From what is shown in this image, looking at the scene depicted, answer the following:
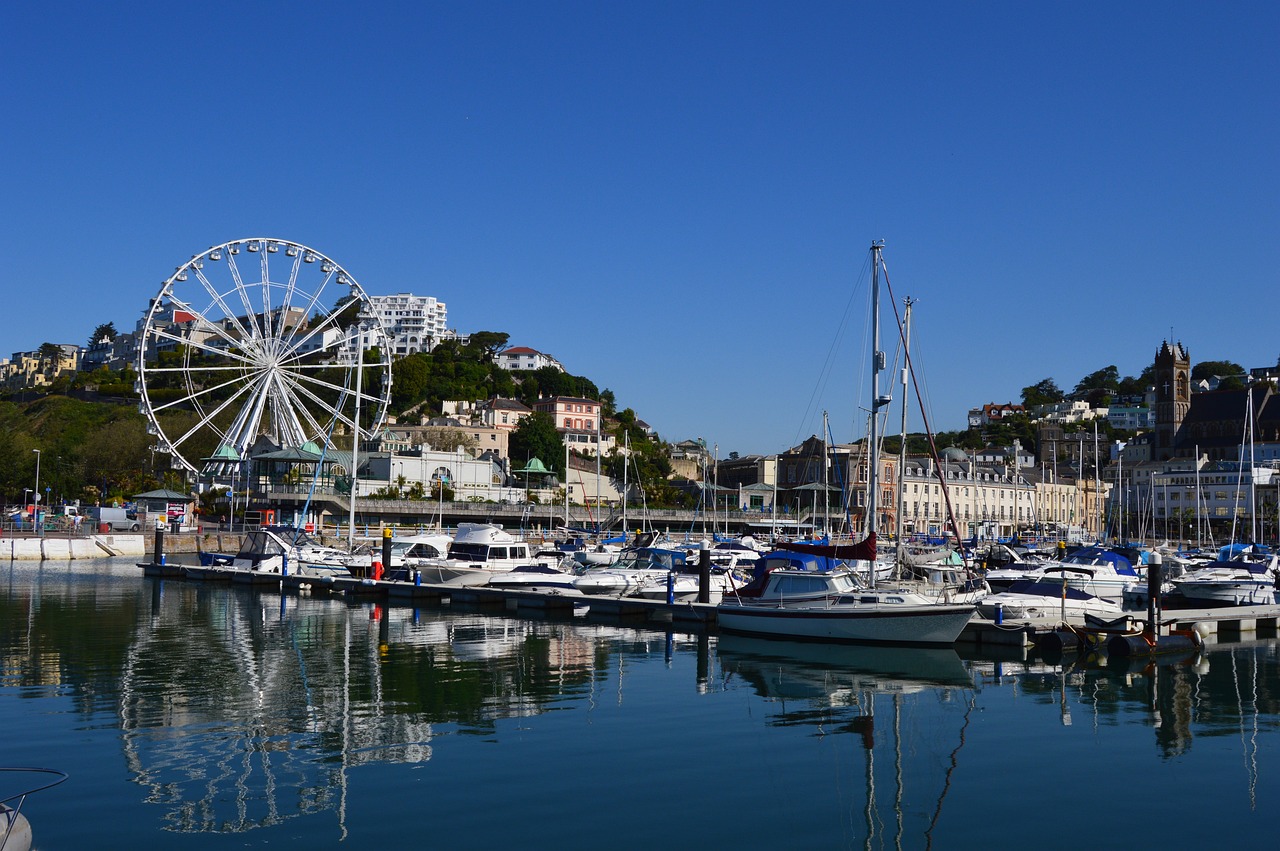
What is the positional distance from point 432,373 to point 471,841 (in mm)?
142885

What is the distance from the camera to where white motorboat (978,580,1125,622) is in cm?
3409

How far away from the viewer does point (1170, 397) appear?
173 meters

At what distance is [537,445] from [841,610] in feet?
321

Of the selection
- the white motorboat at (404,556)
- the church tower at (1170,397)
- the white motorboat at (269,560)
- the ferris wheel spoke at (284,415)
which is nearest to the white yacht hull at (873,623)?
the white motorboat at (404,556)

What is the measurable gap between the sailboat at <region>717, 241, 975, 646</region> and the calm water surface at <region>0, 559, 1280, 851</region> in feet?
2.55

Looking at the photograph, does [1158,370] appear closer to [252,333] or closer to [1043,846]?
[252,333]

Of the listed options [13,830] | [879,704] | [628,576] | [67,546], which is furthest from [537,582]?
[67,546]

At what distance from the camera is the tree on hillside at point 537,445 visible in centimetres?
12744

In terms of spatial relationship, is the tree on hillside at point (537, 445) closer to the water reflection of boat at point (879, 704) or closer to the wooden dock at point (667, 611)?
the wooden dock at point (667, 611)

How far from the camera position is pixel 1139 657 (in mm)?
30734

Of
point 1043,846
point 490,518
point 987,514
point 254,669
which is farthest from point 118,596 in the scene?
point 987,514

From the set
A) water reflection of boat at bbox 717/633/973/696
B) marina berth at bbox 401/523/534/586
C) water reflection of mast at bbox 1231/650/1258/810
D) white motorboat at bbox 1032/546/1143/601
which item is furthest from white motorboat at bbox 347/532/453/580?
water reflection of mast at bbox 1231/650/1258/810

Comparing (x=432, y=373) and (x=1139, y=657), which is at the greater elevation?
(x=432, y=373)

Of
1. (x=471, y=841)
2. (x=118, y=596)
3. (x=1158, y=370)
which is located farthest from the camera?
(x=1158, y=370)
